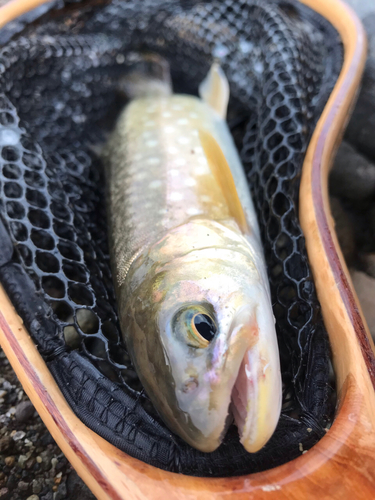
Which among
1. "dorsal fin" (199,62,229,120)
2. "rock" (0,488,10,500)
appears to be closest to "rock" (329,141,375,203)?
"dorsal fin" (199,62,229,120)

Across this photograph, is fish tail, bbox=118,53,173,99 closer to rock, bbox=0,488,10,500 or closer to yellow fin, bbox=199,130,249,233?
yellow fin, bbox=199,130,249,233

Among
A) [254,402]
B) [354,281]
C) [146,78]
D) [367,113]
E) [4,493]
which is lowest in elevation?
[4,493]

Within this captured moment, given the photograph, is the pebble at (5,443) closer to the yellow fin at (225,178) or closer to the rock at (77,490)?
the rock at (77,490)

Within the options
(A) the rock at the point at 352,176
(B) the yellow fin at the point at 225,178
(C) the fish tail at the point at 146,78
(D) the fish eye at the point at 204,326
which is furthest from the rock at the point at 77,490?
(A) the rock at the point at 352,176

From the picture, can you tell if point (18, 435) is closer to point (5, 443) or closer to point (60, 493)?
point (5, 443)

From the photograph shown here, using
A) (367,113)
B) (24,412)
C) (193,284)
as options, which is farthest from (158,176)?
(367,113)

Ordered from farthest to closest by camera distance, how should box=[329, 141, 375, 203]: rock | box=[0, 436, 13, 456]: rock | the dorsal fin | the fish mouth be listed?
1. box=[329, 141, 375, 203]: rock
2. the dorsal fin
3. box=[0, 436, 13, 456]: rock
4. the fish mouth
